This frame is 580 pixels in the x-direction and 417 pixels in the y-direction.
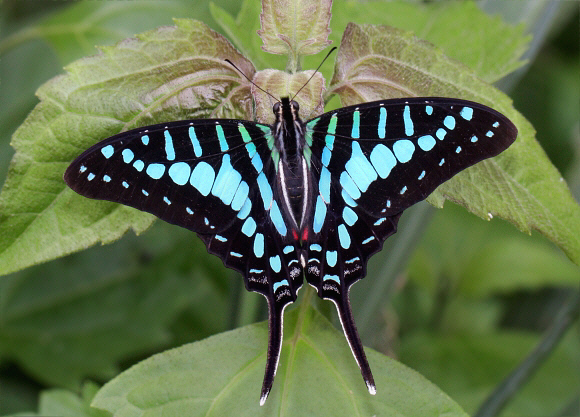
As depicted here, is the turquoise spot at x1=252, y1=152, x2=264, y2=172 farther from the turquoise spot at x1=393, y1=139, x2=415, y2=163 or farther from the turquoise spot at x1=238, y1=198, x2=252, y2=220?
the turquoise spot at x1=393, y1=139, x2=415, y2=163

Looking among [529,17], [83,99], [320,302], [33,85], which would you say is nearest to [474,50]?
[529,17]

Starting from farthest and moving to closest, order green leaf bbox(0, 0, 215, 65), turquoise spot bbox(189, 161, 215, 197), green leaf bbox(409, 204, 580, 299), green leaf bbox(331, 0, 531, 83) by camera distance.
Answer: green leaf bbox(409, 204, 580, 299) → green leaf bbox(0, 0, 215, 65) → green leaf bbox(331, 0, 531, 83) → turquoise spot bbox(189, 161, 215, 197)

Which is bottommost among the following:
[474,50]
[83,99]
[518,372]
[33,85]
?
[33,85]

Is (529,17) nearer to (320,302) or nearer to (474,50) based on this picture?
(474,50)

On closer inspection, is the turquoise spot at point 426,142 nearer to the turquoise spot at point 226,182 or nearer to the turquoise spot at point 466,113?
the turquoise spot at point 466,113

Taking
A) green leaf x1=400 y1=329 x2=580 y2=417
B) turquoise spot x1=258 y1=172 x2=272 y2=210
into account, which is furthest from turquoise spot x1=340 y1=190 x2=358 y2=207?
green leaf x1=400 y1=329 x2=580 y2=417

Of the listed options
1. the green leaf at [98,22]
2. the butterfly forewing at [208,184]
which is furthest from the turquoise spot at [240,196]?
the green leaf at [98,22]
